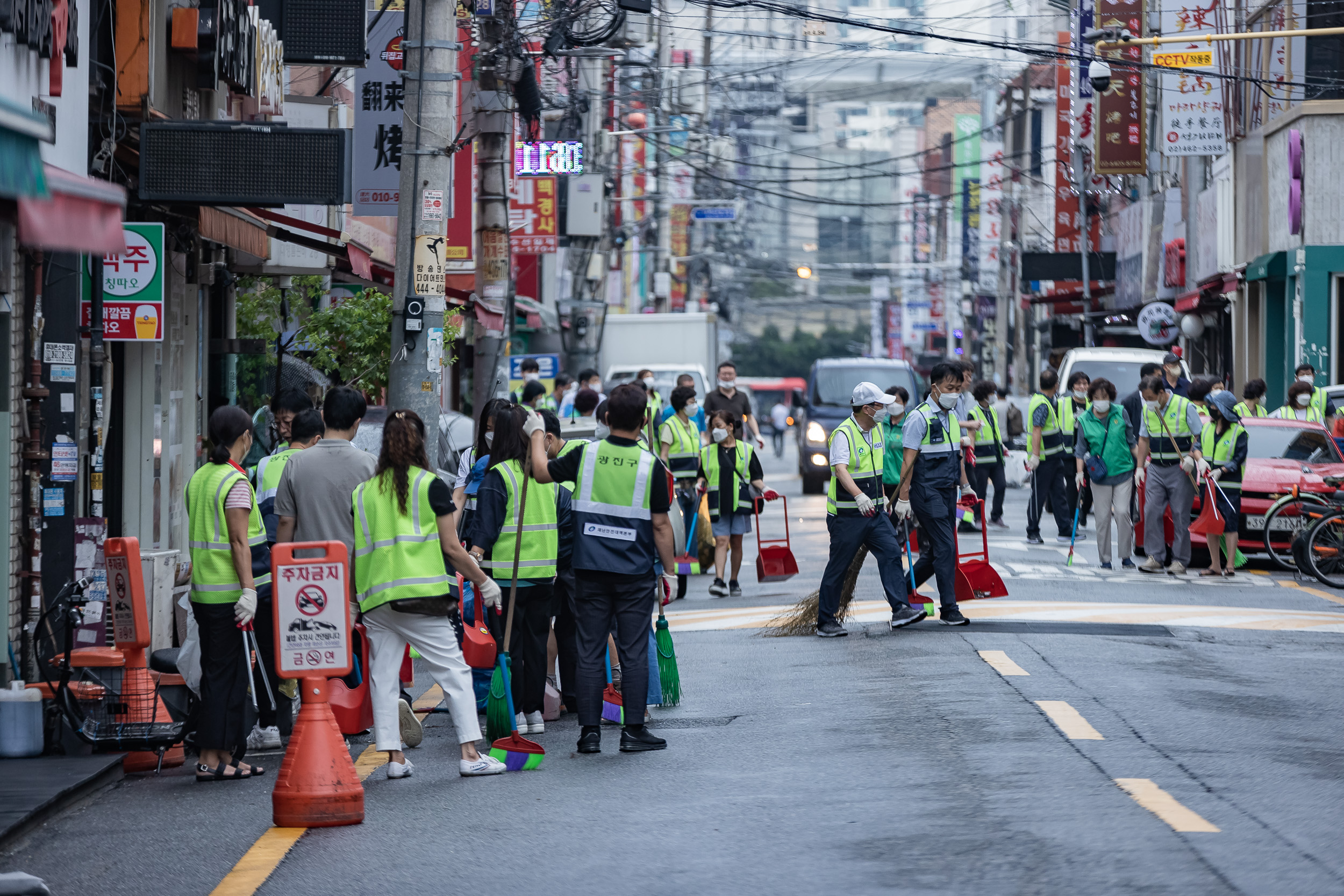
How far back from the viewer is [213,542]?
344 inches

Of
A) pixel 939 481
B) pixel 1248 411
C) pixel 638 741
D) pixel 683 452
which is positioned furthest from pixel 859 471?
pixel 1248 411

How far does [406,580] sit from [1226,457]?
11.3 m

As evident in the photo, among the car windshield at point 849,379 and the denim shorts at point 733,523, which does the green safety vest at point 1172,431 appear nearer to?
the denim shorts at point 733,523

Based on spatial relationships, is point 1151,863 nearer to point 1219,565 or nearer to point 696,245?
point 1219,565

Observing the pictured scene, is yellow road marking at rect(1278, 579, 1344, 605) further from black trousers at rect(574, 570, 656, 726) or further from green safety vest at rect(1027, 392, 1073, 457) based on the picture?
black trousers at rect(574, 570, 656, 726)

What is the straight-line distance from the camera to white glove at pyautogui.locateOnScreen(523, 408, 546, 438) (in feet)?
30.1

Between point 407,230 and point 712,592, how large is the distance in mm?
4600

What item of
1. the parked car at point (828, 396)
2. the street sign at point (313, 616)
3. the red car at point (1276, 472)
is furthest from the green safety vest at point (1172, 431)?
the parked car at point (828, 396)

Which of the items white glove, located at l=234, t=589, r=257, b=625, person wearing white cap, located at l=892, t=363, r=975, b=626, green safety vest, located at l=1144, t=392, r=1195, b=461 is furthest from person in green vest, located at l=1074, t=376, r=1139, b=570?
white glove, located at l=234, t=589, r=257, b=625

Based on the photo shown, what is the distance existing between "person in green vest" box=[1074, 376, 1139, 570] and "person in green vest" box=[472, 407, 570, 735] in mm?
10155

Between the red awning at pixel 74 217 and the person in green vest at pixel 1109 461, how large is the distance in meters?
14.2

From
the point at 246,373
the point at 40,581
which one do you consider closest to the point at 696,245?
the point at 246,373

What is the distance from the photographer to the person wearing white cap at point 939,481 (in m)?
13.5

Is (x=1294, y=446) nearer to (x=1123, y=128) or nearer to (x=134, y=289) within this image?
(x=134, y=289)
